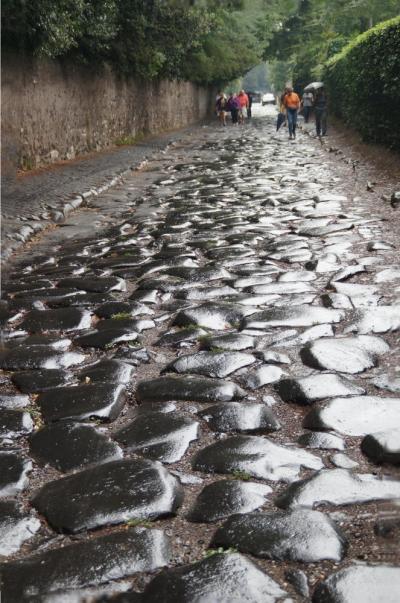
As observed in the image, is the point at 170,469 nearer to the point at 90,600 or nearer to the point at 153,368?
the point at 90,600

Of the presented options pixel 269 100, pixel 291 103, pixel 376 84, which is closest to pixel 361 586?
pixel 376 84

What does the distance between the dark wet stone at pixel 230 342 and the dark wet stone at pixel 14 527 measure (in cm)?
160

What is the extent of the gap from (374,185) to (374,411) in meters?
7.71

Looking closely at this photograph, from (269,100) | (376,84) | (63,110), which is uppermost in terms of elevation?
(269,100)

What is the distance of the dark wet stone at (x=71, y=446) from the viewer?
100.0 inches

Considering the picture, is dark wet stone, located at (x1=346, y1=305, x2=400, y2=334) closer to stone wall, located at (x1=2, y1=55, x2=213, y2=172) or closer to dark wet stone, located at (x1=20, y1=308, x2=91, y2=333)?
dark wet stone, located at (x1=20, y1=308, x2=91, y2=333)

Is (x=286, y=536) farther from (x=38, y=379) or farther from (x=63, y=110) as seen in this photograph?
(x=63, y=110)

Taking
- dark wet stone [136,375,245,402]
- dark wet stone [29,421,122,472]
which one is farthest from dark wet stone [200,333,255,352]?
dark wet stone [29,421,122,472]

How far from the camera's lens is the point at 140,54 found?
18.3 m

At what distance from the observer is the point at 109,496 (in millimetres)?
2266

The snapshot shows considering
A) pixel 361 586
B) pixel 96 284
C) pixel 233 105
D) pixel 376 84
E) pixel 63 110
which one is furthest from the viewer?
pixel 233 105

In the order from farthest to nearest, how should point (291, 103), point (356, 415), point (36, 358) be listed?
point (291, 103), point (36, 358), point (356, 415)

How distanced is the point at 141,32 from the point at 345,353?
15.9m

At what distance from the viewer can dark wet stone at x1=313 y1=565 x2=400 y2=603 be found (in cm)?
171
